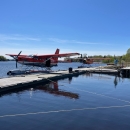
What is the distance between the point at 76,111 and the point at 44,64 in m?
18.2

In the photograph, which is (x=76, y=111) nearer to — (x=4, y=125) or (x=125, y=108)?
(x=125, y=108)

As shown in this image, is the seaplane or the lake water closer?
the lake water

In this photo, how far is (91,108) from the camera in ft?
30.1

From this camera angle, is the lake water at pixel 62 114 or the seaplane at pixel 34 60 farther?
the seaplane at pixel 34 60

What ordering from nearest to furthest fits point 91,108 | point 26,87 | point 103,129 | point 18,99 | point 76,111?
point 103,129
point 76,111
point 91,108
point 18,99
point 26,87

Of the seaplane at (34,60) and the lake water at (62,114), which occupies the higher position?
the seaplane at (34,60)

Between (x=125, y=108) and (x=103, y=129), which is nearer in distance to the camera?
(x=103, y=129)

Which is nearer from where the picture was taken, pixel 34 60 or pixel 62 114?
pixel 62 114

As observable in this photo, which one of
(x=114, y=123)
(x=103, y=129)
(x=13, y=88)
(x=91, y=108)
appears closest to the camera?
(x=103, y=129)

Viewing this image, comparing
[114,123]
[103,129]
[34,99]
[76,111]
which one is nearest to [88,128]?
[103,129]

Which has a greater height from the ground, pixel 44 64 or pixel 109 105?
pixel 44 64

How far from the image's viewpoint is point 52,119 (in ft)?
24.5

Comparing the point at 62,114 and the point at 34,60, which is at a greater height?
the point at 34,60

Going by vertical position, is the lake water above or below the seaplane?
below
